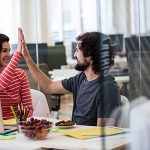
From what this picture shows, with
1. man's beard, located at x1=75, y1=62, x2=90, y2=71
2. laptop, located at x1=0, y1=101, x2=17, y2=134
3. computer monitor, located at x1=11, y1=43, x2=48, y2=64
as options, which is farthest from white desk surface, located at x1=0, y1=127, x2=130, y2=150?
computer monitor, located at x1=11, y1=43, x2=48, y2=64

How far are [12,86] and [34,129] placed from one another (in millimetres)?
984

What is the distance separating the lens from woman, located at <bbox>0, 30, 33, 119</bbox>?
2.62m

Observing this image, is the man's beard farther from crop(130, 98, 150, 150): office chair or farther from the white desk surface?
crop(130, 98, 150, 150): office chair

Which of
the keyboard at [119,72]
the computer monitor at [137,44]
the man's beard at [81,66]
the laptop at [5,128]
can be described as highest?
the computer monitor at [137,44]

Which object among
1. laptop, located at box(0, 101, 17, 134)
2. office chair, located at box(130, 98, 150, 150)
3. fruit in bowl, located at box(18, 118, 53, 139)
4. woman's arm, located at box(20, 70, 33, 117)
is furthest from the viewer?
woman's arm, located at box(20, 70, 33, 117)

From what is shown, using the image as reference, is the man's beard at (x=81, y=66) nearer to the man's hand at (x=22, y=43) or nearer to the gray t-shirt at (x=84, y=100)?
the gray t-shirt at (x=84, y=100)

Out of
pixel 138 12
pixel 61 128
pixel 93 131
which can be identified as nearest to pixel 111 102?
pixel 138 12

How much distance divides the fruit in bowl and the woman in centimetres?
73

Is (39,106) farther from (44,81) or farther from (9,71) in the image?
(9,71)

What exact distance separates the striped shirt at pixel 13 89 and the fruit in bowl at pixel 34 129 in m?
0.73

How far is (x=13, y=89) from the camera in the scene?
276 centimetres

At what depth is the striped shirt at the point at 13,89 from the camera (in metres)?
2.62

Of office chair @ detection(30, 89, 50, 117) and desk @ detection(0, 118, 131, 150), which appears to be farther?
office chair @ detection(30, 89, 50, 117)

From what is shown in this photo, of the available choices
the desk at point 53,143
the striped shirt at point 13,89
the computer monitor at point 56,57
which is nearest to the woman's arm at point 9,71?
the striped shirt at point 13,89
